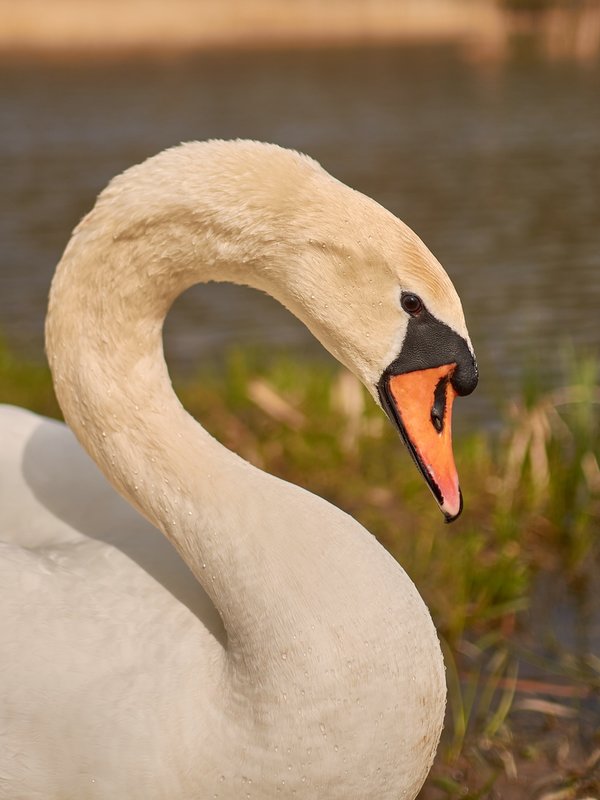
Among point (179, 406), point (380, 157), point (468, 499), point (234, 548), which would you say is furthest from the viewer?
point (380, 157)

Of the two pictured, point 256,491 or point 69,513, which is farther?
point 69,513

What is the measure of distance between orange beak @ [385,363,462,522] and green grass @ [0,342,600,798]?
1129mm

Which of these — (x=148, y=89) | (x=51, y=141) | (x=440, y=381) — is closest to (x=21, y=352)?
(x=440, y=381)

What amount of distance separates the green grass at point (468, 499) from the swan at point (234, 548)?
2.99 feet

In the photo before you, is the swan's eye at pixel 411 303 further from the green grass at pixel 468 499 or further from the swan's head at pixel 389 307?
the green grass at pixel 468 499

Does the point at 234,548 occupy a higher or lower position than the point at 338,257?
lower

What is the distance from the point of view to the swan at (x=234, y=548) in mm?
2385

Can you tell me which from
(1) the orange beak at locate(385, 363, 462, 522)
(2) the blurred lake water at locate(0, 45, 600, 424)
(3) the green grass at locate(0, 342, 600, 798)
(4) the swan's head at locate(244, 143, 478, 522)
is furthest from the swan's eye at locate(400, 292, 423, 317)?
(2) the blurred lake water at locate(0, 45, 600, 424)

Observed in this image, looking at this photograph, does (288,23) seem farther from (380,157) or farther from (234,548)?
(234,548)

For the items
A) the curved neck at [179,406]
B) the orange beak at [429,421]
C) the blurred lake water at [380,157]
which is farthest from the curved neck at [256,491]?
the blurred lake water at [380,157]

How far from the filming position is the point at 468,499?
4.80 metres

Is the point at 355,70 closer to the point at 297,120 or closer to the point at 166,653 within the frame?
the point at 297,120

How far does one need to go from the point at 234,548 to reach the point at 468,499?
2440mm

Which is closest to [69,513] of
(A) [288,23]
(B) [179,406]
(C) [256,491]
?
(B) [179,406]
